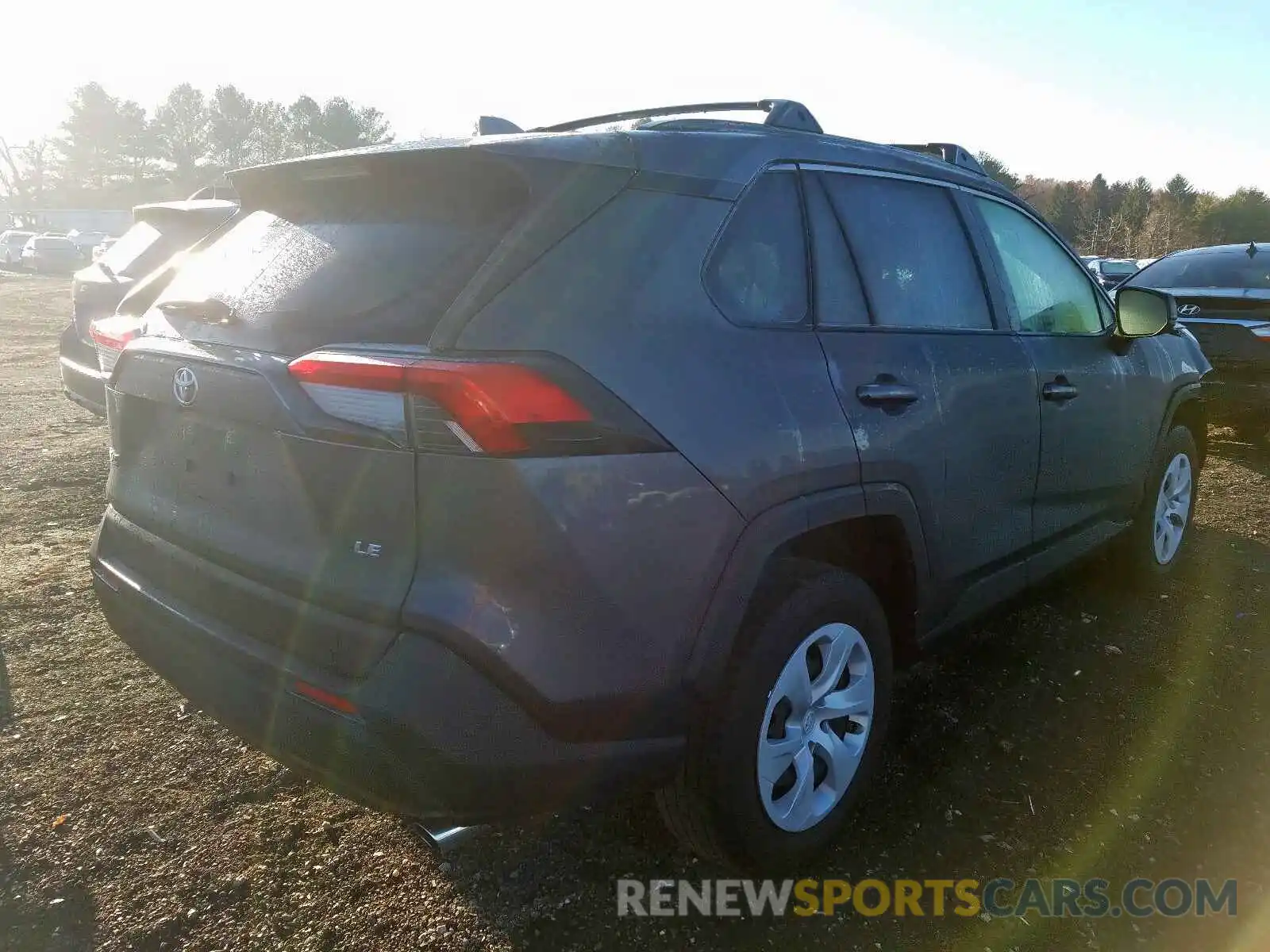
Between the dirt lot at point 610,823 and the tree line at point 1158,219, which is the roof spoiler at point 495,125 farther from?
the tree line at point 1158,219

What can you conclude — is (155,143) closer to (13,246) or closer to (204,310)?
(13,246)

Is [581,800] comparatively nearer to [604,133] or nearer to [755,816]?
[755,816]

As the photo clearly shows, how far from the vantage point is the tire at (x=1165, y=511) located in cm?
412

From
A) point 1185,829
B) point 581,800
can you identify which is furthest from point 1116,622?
point 581,800

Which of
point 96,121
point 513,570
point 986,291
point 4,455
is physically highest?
point 96,121

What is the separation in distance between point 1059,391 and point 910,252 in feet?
2.87

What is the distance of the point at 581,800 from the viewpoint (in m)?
1.86

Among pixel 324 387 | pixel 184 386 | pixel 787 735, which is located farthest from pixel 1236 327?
pixel 184 386

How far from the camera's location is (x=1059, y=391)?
3186 mm

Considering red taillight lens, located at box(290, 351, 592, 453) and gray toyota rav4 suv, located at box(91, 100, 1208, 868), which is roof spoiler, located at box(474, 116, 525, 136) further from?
red taillight lens, located at box(290, 351, 592, 453)

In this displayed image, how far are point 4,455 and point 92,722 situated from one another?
453cm

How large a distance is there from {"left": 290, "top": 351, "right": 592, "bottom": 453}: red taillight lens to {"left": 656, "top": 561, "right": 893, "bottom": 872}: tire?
0.74m

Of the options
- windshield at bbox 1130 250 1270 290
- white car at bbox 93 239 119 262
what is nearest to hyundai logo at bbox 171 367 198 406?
white car at bbox 93 239 119 262

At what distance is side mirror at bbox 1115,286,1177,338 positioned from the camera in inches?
143
